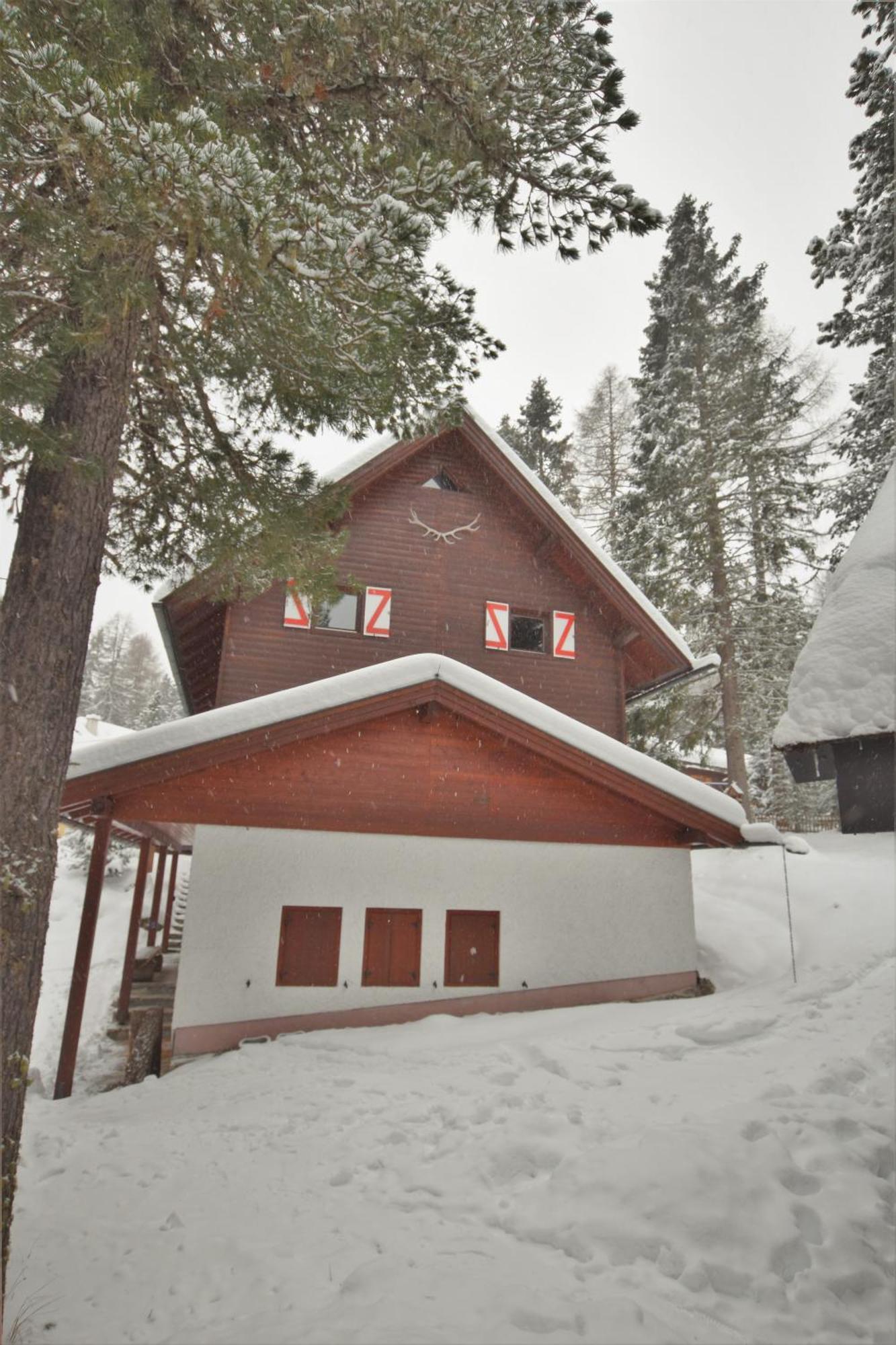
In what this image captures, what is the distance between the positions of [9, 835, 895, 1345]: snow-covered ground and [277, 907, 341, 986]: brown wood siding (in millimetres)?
1269

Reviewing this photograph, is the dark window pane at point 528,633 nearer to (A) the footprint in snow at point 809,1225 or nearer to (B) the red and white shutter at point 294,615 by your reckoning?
(B) the red and white shutter at point 294,615

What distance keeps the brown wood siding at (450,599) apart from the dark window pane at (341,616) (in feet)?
0.54

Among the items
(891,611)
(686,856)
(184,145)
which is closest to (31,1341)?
(891,611)

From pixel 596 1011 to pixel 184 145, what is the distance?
896 cm

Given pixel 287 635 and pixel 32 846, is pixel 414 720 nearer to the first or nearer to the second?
pixel 287 635

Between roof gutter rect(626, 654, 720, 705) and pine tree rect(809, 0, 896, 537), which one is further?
roof gutter rect(626, 654, 720, 705)

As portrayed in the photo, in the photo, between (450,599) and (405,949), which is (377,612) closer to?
(450,599)

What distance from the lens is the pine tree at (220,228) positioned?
3377mm

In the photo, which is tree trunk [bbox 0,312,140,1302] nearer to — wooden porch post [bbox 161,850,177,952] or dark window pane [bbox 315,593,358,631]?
dark window pane [bbox 315,593,358,631]

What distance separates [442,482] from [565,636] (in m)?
3.93

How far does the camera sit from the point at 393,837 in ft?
29.7

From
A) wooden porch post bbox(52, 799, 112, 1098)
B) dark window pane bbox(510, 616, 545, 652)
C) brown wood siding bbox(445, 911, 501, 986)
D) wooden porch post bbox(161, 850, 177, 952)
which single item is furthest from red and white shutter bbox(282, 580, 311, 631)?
wooden porch post bbox(161, 850, 177, 952)

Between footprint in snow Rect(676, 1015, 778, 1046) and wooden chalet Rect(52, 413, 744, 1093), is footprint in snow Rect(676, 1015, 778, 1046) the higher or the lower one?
the lower one

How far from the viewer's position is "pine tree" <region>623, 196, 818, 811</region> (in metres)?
18.0
